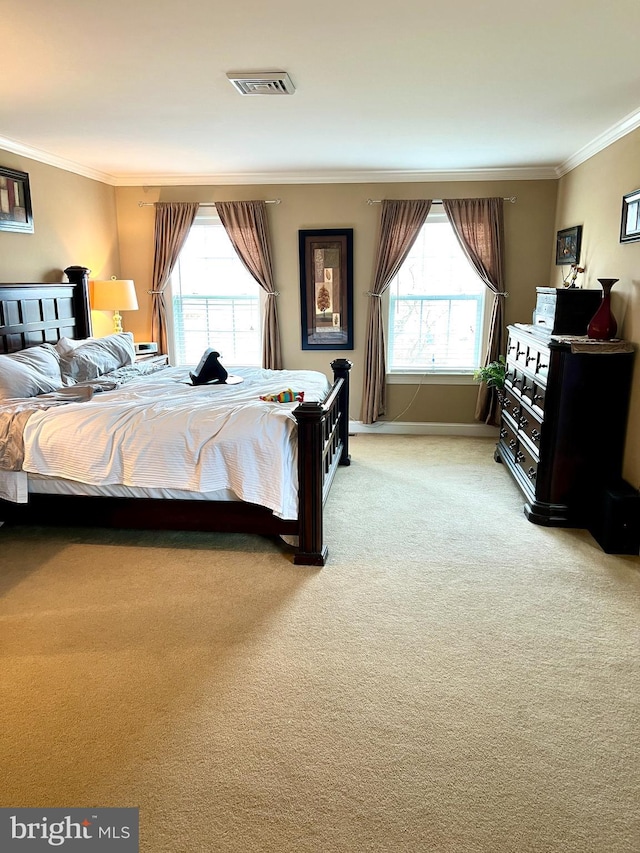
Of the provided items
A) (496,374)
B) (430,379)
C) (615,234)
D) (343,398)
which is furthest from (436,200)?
(343,398)

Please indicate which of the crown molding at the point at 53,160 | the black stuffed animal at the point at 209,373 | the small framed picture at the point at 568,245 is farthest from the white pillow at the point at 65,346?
the small framed picture at the point at 568,245

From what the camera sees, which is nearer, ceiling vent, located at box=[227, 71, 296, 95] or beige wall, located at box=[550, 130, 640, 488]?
ceiling vent, located at box=[227, 71, 296, 95]

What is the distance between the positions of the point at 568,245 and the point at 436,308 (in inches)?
55.4

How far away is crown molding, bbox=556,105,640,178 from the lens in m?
3.76

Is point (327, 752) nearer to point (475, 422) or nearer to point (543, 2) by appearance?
point (543, 2)

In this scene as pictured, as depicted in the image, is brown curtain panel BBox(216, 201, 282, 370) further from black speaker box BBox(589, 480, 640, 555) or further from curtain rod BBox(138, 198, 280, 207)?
black speaker box BBox(589, 480, 640, 555)

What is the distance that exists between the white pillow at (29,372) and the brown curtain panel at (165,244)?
77.0 inches

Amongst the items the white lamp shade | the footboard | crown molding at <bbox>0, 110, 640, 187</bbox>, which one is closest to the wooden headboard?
the white lamp shade

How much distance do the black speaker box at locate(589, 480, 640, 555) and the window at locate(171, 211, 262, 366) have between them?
389 centimetres

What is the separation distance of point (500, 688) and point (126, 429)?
2.29m

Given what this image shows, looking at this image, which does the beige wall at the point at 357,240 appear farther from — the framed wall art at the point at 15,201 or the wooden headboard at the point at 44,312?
the framed wall art at the point at 15,201

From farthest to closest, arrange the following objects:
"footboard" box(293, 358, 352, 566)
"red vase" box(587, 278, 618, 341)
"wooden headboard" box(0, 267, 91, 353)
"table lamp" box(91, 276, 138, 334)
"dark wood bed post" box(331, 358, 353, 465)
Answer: "table lamp" box(91, 276, 138, 334), "dark wood bed post" box(331, 358, 353, 465), "wooden headboard" box(0, 267, 91, 353), "red vase" box(587, 278, 618, 341), "footboard" box(293, 358, 352, 566)

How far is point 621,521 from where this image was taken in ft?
11.2

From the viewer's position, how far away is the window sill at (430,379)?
242 inches
